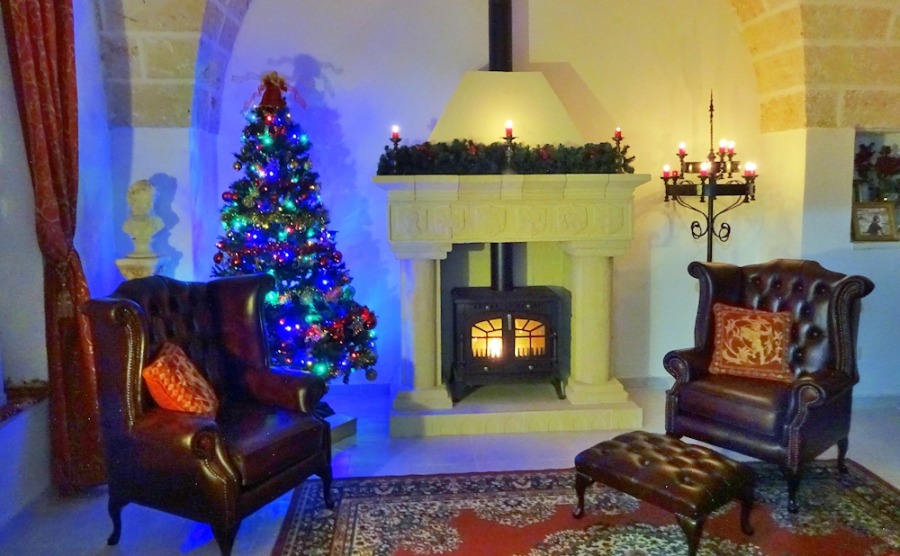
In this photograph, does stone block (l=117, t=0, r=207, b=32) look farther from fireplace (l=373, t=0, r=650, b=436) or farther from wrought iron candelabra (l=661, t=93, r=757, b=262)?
wrought iron candelabra (l=661, t=93, r=757, b=262)

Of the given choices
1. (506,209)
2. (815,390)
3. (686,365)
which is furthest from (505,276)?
(815,390)

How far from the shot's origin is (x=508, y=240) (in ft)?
15.1

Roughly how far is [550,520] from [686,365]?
119 centimetres

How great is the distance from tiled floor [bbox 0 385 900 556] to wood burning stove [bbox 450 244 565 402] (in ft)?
1.52

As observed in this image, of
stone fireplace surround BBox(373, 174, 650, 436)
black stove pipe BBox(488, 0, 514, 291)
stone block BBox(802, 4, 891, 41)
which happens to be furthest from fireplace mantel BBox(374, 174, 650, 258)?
stone block BBox(802, 4, 891, 41)

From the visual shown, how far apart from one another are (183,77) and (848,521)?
437cm

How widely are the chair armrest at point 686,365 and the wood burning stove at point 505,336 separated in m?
0.99

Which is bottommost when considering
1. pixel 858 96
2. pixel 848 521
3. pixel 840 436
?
pixel 848 521

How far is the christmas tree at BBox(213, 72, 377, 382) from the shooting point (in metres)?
4.29

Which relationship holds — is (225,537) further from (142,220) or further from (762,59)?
(762,59)

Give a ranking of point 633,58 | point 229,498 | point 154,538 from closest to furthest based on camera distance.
→ 1. point 229,498
2. point 154,538
3. point 633,58

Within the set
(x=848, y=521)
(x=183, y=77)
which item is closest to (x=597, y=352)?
(x=848, y=521)

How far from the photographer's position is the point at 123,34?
4250 mm

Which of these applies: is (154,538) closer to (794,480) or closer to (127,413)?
(127,413)
